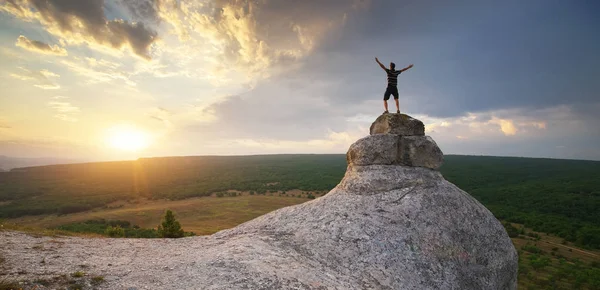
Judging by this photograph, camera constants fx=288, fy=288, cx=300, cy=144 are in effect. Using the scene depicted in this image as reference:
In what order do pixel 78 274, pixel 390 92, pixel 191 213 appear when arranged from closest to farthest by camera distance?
pixel 78 274 < pixel 390 92 < pixel 191 213

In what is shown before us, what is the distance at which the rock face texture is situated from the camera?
995 cm

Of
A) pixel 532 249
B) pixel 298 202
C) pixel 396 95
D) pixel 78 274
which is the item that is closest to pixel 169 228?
pixel 78 274

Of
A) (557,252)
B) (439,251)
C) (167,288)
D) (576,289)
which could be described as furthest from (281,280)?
(557,252)

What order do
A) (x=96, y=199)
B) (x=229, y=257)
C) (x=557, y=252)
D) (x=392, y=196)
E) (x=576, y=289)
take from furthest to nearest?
1. (x=96, y=199)
2. (x=557, y=252)
3. (x=576, y=289)
4. (x=392, y=196)
5. (x=229, y=257)

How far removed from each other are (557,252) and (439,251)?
44.7 metres

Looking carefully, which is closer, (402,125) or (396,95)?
(402,125)

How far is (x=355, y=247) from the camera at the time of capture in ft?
40.4

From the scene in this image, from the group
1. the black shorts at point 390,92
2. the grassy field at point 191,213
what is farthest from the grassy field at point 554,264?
the grassy field at point 191,213

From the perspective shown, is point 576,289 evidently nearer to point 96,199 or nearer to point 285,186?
point 285,186

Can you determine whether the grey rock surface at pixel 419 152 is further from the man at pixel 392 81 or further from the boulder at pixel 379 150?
the man at pixel 392 81

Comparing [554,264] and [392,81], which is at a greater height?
[392,81]

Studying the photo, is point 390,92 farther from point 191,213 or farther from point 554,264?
point 191,213

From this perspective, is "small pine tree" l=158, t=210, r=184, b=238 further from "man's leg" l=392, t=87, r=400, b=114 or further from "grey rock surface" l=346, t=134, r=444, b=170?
"man's leg" l=392, t=87, r=400, b=114

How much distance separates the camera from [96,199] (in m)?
80.8
